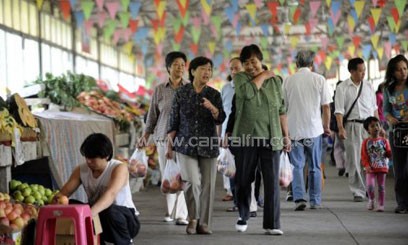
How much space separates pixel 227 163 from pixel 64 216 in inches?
132

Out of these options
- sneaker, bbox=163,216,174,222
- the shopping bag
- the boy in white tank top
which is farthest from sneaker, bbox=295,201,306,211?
the boy in white tank top

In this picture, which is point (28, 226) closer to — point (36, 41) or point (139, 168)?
point (139, 168)

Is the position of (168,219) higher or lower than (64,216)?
lower

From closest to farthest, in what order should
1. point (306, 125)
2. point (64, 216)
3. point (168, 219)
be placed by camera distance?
point (64, 216) → point (168, 219) → point (306, 125)

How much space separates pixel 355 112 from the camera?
9.50 metres

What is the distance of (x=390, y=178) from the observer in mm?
13047

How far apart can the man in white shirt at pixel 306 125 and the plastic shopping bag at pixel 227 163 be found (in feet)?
3.14

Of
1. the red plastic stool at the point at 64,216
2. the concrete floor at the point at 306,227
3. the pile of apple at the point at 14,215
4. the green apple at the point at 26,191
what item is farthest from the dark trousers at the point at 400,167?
the red plastic stool at the point at 64,216

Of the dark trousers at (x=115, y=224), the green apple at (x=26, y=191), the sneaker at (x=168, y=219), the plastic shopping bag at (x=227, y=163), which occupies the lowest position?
the sneaker at (x=168, y=219)

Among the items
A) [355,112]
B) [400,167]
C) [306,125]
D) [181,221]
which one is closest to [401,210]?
[400,167]

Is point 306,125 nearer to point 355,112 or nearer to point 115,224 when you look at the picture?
point 355,112

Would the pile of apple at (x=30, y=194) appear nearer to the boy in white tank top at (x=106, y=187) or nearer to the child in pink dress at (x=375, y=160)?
the boy in white tank top at (x=106, y=187)

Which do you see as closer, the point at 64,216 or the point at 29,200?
the point at 64,216

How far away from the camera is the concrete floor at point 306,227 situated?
21.1ft
